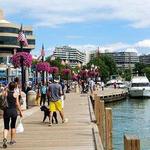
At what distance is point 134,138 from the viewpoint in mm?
7922

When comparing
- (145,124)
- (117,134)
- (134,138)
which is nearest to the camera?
(134,138)

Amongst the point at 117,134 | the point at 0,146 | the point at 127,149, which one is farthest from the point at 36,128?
the point at 127,149

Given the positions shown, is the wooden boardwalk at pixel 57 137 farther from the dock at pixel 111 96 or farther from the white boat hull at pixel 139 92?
the white boat hull at pixel 139 92

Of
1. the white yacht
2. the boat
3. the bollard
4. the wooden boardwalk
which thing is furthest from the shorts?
the boat

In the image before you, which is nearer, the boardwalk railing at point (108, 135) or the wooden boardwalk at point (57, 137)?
the boardwalk railing at point (108, 135)

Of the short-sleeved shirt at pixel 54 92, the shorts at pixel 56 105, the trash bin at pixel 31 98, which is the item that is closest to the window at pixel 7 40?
the trash bin at pixel 31 98

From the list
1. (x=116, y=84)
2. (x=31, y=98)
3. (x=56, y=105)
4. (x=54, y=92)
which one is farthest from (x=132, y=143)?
(x=116, y=84)

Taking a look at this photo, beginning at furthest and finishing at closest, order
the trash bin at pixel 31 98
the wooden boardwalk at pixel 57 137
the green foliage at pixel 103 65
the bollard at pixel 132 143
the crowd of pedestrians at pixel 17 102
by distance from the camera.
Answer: the green foliage at pixel 103 65 → the trash bin at pixel 31 98 → the wooden boardwalk at pixel 57 137 → the crowd of pedestrians at pixel 17 102 → the bollard at pixel 132 143

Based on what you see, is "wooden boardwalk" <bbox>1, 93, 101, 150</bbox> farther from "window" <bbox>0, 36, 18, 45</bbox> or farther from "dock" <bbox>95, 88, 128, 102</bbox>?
"window" <bbox>0, 36, 18, 45</bbox>

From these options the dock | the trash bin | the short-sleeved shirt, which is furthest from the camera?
the dock

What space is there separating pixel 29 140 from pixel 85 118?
8.62 m

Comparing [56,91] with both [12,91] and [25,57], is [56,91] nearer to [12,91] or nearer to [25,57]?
[12,91]

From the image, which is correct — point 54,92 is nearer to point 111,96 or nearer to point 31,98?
point 31,98

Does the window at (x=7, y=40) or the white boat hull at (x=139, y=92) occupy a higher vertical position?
the window at (x=7, y=40)
